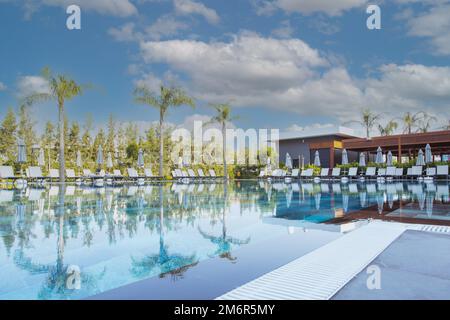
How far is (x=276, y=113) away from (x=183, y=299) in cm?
2774

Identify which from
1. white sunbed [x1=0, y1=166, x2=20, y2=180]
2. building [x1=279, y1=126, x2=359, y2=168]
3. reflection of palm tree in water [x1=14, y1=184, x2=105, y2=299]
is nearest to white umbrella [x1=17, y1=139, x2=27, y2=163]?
white sunbed [x1=0, y1=166, x2=20, y2=180]

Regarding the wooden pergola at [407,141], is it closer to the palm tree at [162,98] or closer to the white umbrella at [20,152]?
the palm tree at [162,98]

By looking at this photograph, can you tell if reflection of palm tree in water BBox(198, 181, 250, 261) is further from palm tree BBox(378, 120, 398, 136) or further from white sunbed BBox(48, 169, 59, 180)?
palm tree BBox(378, 120, 398, 136)

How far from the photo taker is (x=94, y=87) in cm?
1820

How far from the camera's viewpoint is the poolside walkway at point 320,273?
6.97 ft

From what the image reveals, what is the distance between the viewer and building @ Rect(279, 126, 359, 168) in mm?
26484

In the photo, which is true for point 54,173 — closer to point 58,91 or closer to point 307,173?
point 58,91

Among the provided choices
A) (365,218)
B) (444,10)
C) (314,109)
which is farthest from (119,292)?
(314,109)

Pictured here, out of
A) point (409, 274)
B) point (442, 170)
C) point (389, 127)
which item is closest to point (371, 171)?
point (442, 170)

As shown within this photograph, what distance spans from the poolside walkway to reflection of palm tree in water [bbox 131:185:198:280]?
0.70 meters

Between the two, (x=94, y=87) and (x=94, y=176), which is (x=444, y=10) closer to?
(x=94, y=87)

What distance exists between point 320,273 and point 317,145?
82.0ft

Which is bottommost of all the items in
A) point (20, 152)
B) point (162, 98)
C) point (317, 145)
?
point (20, 152)

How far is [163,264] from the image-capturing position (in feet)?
9.84
